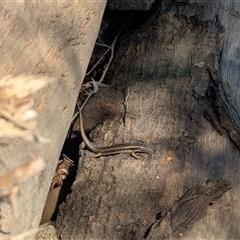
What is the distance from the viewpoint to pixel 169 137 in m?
2.78

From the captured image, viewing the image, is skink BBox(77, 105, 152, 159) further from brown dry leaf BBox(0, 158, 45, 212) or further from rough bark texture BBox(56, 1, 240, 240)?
brown dry leaf BBox(0, 158, 45, 212)

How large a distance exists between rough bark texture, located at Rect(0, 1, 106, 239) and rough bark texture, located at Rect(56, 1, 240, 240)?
13.1 inches

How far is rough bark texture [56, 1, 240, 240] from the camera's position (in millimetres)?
2559

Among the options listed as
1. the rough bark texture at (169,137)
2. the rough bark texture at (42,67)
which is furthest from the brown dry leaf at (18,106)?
the rough bark texture at (169,137)

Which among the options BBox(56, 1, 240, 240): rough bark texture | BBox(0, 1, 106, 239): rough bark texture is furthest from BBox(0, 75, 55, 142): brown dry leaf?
BBox(56, 1, 240, 240): rough bark texture

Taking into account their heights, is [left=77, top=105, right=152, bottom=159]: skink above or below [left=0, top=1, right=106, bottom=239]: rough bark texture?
below

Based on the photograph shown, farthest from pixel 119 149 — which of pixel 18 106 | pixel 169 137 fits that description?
pixel 18 106

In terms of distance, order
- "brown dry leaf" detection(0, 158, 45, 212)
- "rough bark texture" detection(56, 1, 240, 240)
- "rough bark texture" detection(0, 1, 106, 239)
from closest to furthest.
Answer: "brown dry leaf" detection(0, 158, 45, 212), "rough bark texture" detection(0, 1, 106, 239), "rough bark texture" detection(56, 1, 240, 240)

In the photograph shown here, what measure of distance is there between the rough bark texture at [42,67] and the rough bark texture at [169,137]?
33cm

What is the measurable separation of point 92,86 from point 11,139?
1.27 meters

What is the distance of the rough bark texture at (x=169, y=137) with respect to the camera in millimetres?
2559

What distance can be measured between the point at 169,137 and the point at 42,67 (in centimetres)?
77

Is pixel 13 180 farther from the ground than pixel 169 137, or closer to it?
farther from the ground

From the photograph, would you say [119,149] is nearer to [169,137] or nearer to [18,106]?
[169,137]
